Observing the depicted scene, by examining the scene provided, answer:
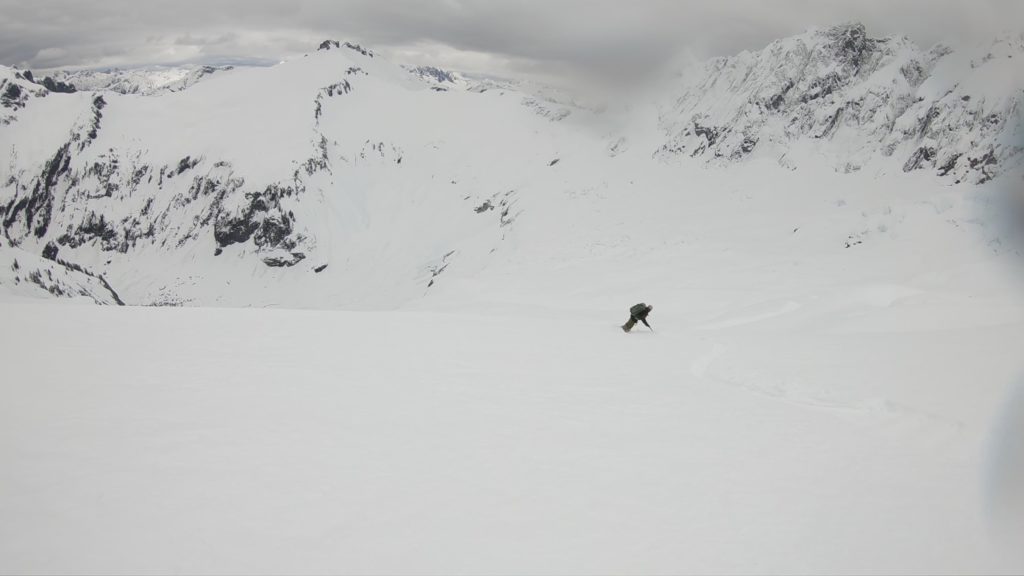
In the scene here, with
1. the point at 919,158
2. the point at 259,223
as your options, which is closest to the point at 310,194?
the point at 259,223

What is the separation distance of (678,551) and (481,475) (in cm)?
273

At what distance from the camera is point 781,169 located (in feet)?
251

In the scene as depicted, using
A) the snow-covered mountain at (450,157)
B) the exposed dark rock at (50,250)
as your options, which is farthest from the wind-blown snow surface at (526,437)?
the exposed dark rock at (50,250)

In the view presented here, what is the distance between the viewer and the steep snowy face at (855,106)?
5731 centimetres

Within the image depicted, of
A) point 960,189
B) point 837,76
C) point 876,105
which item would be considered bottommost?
point 960,189

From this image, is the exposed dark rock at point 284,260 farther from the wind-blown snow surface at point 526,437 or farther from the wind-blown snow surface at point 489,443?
the wind-blown snow surface at point 489,443

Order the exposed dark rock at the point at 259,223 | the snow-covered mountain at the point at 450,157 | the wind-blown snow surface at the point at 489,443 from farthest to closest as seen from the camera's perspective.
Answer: the exposed dark rock at the point at 259,223 < the snow-covered mountain at the point at 450,157 < the wind-blown snow surface at the point at 489,443

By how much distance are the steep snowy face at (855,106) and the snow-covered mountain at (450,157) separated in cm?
23

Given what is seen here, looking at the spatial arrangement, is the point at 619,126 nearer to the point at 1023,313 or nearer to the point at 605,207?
the point at 605,207

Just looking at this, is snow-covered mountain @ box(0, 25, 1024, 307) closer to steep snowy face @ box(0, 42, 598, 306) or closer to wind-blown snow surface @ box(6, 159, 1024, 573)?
steep snowy face @ box(0, 42, 598, 306)

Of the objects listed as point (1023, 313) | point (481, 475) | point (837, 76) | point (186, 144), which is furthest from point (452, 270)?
point (186, 144)

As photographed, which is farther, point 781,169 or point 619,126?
point 619,126

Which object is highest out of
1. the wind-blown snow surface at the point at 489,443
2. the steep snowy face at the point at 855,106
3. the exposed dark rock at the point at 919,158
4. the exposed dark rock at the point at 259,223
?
the steep snowy face at the point at 855,106

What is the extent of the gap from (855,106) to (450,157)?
106712 millimetres
